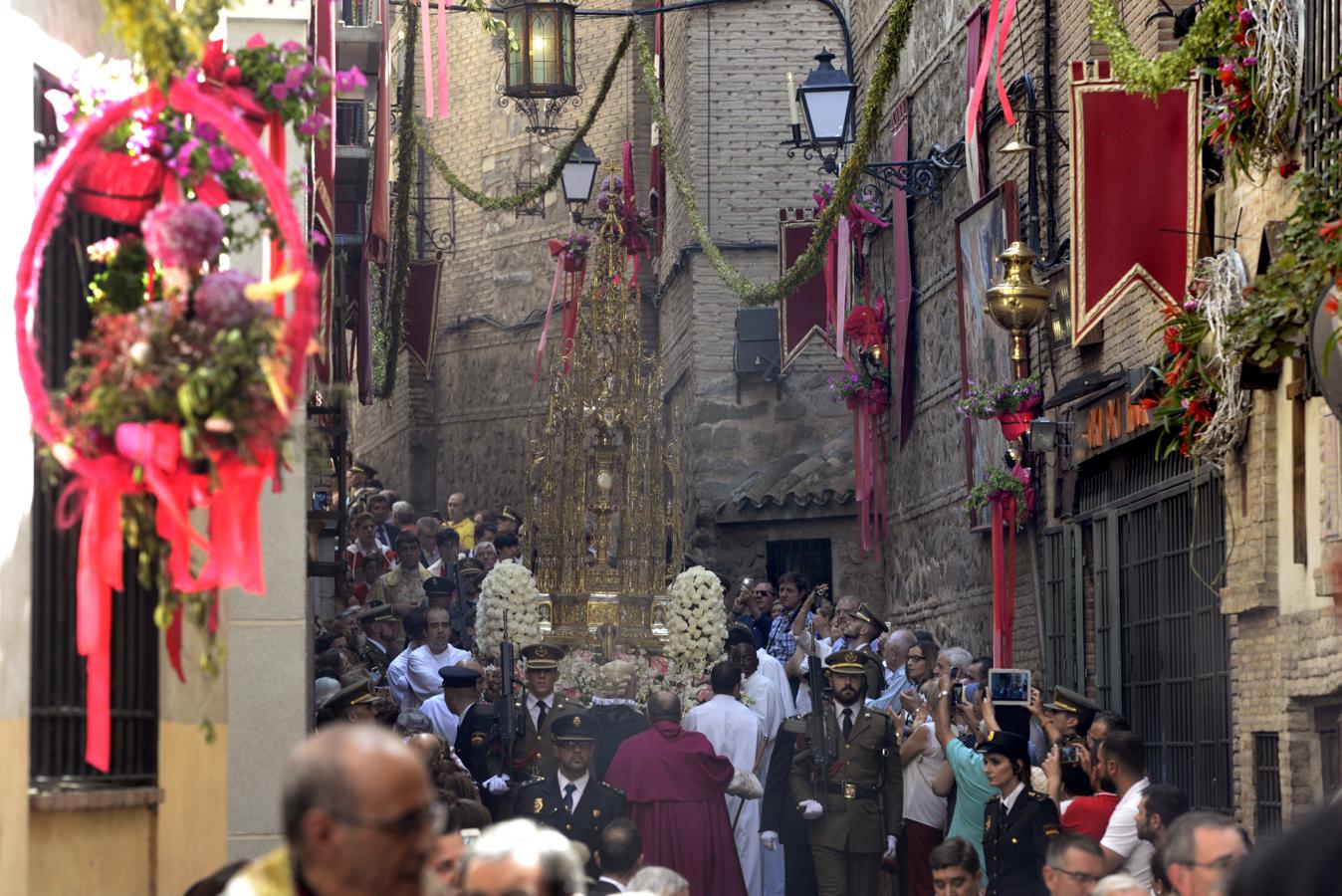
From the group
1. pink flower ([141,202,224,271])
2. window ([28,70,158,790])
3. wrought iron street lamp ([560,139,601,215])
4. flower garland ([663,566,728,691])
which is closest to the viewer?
pink flower ([141,202,224,271])

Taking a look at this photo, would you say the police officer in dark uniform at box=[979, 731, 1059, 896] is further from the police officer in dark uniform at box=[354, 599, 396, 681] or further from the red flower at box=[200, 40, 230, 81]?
the police officer in dark uniform at box=[354, 599, 396, 681]

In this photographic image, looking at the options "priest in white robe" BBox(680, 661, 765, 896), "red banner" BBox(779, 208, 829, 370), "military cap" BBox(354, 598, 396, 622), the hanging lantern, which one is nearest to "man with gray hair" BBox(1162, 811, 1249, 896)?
"priest in white robe" BBox(680, 661, 765, 896)

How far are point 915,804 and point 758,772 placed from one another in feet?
5.29

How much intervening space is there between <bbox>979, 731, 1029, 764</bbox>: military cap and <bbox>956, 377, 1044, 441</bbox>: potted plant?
713 centimetres

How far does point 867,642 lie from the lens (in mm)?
18016

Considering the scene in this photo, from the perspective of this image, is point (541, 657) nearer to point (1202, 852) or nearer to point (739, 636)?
point (739, 636)

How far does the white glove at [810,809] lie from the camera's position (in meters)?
13.6

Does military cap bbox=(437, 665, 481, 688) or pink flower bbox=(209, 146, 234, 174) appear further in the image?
military cap bbox=(437, 665, 481, 688)

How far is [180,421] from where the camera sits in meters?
5.49

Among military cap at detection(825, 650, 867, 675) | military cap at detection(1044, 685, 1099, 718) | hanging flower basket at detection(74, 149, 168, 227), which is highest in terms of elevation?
hanging flower basket at detection(74, 149, 168, 227)

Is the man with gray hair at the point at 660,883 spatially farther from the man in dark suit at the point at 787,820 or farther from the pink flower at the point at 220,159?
the man in dark suit at the point at 787,820

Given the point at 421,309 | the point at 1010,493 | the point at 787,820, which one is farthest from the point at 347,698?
the point at 421,309

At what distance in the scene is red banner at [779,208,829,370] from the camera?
26078mm

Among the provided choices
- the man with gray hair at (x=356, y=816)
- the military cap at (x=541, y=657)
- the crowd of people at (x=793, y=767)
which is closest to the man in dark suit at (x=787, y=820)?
the crowd of people at (x=793, y=767)
